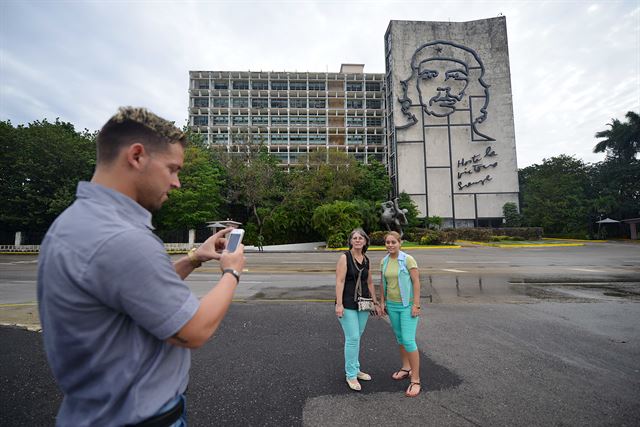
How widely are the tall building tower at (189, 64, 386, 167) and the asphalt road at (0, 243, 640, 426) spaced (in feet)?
172

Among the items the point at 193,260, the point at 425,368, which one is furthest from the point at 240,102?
the point at 193,260

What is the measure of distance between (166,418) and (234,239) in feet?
2.57

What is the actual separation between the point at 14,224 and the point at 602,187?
69.5 m

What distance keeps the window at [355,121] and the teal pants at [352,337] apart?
5890 cm

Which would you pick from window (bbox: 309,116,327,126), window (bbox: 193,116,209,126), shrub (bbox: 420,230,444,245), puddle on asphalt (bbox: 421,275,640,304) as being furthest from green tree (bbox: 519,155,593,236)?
window (bbox: 193,116,209,126)

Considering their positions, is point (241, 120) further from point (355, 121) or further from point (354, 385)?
→ point (354, 385)

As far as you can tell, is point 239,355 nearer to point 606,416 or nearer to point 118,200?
point 118,200

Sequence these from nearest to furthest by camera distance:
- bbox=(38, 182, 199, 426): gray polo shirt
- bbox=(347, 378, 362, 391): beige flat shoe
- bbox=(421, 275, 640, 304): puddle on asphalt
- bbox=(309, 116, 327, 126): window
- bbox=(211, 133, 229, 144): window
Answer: bbox=(38, 182, 199, 426): gray polo shirt → bbox=(347, 378, 362, 391): beige flat shoe → bbox=(421, 275, 640, 304): puddle on asphalt → bbox=(211, 133, 229, 144): window → bbox=(309, 116, 327, 126): window

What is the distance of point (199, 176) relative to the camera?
2928cm

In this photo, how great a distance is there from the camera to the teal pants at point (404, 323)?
350 centimetres

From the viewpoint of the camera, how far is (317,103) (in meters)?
60.1

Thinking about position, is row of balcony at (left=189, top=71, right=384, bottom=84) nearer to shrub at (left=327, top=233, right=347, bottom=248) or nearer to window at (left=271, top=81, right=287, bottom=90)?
window at (left=271, top=81, right=287, bottom=90)

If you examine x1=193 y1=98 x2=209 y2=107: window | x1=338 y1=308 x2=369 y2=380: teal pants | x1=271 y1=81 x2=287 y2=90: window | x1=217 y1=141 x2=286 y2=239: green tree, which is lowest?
x1=338 y1=308 x2=369 y2=380: teal pants

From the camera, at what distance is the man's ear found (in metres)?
1.22
